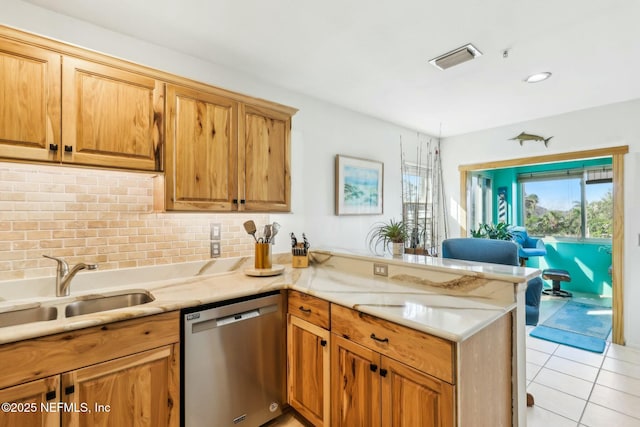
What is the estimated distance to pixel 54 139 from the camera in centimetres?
151

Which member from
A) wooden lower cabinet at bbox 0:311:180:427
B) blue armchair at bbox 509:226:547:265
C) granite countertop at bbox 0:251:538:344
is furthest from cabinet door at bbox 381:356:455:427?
blue armchair at bbox 509:226:547:265

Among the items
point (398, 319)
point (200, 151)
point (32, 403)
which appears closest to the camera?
point (32, 403)

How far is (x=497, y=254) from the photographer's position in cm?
253

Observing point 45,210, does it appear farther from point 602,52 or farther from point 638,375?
point 638,375

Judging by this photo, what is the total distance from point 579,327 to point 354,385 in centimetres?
352

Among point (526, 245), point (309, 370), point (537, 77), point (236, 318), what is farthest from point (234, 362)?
point (526, 245)

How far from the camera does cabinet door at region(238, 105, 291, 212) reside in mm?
2170

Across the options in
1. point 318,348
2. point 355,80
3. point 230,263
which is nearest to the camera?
point 318,348

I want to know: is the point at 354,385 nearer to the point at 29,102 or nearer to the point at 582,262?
the point at 29,102

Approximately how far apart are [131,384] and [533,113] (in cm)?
428

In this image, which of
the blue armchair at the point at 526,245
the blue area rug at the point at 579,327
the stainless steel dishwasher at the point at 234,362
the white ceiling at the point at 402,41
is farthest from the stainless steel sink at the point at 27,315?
the blue armchair at the point at 526,245

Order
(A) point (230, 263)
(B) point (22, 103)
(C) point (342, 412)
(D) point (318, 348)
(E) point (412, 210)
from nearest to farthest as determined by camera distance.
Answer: (B) point (22, 103) → (C) point (342, 412) → (D) point (318, 348) → (A) point (230, 263) → (E) point (412, 210)

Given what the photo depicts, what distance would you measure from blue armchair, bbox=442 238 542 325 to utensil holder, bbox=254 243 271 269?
5.45ft

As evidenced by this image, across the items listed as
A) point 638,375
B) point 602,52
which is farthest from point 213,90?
point 638,375
